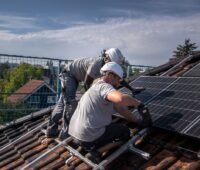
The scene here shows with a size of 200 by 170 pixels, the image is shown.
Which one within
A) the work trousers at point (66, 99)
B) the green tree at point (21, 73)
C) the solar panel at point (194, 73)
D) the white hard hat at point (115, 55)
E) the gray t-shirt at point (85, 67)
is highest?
the white hard hat at point (115, 55)

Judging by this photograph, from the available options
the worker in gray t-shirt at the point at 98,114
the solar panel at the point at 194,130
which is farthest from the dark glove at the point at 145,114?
the solar panel at the point at 194,130

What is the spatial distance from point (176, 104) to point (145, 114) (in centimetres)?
65

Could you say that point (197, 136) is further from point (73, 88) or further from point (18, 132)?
point (18, 132)

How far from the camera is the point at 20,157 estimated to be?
18.6ft

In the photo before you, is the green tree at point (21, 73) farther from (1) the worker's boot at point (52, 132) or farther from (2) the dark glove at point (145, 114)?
(2) the dark glove at point (145, 114)

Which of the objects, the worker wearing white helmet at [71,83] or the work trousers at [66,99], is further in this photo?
the work trousers at [66,99]

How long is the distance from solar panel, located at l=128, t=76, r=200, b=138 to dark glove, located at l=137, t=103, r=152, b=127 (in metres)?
0.11

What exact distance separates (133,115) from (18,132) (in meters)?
3.44

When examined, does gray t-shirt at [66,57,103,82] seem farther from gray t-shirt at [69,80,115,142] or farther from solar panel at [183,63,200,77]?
solar panel at [183,63,200,77]

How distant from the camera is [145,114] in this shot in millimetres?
4469

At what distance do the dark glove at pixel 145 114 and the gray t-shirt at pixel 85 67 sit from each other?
45.9 inches

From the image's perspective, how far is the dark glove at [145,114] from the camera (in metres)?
4.39

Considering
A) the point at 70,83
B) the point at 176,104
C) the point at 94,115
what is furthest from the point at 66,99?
the point at 176,104

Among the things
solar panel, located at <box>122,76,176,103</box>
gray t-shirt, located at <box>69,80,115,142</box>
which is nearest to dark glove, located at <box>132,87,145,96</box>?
solar panel, located at <box>122,76,176,103</box>
